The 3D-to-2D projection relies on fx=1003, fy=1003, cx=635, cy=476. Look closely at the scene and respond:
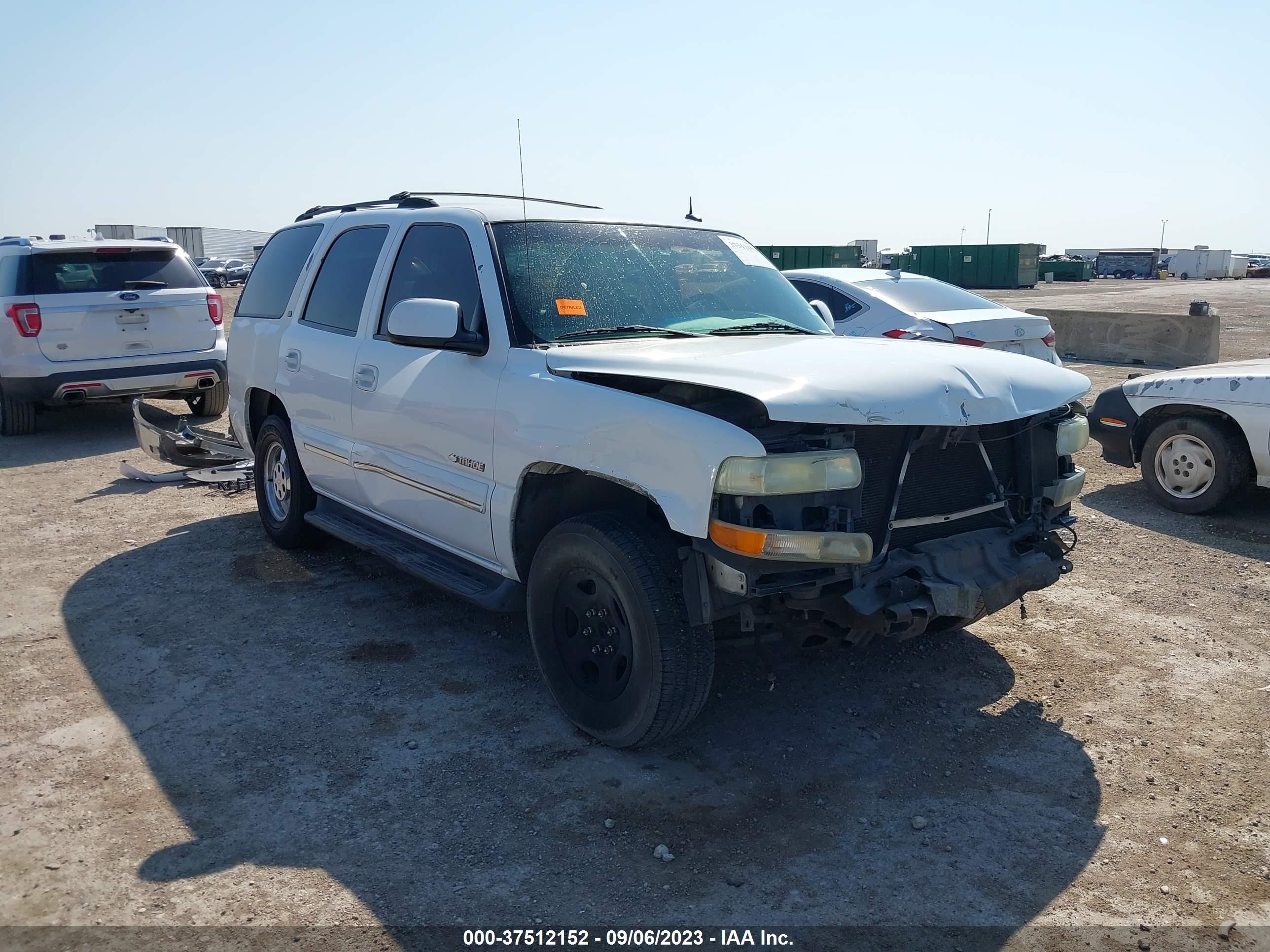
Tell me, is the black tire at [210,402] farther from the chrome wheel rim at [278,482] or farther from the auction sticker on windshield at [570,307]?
the auction sticker on windshield at [570,307]

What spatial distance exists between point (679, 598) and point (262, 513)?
398 cm

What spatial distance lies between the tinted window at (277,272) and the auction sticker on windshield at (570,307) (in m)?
2.36

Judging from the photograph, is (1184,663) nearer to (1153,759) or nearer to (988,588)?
(1153,759)

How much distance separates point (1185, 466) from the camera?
702 centimetres

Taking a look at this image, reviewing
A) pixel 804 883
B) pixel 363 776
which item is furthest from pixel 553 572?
pixel 804 883

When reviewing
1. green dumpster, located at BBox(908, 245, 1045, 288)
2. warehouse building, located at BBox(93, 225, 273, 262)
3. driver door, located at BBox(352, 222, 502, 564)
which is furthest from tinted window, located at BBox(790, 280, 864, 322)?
warehouse building, located at BBox(93, 225, 273, 262)

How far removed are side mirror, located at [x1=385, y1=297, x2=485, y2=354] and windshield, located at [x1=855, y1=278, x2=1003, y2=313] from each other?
6.00 m

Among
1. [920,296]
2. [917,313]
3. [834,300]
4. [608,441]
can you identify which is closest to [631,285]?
[608,441]

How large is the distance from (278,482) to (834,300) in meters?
5.67

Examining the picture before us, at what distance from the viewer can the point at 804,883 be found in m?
3.07

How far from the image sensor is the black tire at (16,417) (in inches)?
404

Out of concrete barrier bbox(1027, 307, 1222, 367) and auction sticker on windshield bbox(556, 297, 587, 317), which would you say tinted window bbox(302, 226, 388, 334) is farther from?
concrete barrier bbox(1027, 307, 1222, 367)

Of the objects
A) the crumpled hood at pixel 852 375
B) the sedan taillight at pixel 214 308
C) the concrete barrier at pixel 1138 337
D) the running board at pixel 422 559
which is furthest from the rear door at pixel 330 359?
the concrete barrier at pixel 1138 337

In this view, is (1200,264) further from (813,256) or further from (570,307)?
(570,307)
